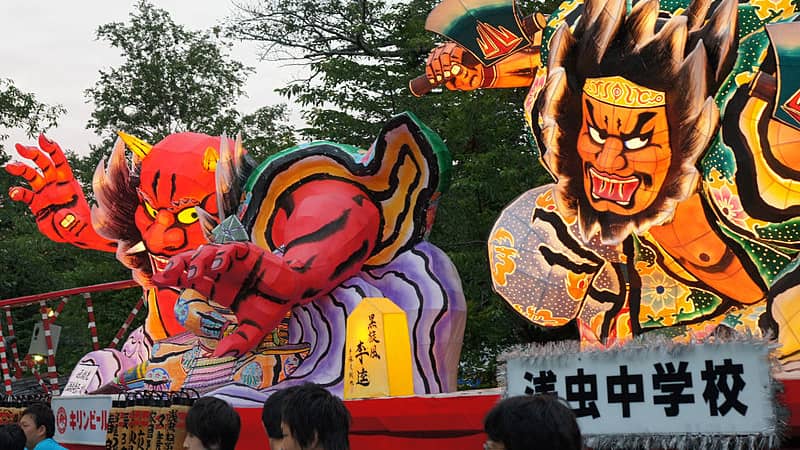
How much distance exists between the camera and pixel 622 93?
5902mm

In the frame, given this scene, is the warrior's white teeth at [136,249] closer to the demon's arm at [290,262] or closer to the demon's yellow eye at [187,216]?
the demon's yellow eye at [187,216]

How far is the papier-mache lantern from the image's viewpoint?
21.5 ft

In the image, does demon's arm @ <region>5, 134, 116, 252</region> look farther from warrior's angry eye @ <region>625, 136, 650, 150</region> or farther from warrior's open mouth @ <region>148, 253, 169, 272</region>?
warrior's angry eye @ <region>625, 136, 650, 150</region>

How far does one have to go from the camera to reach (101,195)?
995 centimetres

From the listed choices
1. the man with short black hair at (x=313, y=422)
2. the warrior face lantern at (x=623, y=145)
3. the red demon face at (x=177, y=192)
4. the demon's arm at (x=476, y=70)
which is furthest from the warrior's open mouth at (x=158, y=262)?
the man with short black hair at (x=313, y=422)

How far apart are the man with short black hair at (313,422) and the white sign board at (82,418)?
13.6ft

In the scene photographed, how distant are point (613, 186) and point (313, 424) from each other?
11.8 feet

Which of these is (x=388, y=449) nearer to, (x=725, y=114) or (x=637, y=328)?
(x=637, y=328)

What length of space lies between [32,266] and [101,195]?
800 centimetres

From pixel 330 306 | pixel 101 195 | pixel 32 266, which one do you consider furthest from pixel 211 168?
pixel 32 266

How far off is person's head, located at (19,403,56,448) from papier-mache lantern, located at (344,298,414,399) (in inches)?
89.7

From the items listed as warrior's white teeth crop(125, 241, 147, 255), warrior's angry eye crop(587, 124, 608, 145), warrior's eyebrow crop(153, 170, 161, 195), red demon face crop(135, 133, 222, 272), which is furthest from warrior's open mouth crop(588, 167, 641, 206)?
warrior's white teeth crop(125, 241, 147, 255)

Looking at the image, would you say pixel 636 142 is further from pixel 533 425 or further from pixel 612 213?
pixel 533 425

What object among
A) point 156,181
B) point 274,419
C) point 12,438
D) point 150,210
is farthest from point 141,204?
point 274,419
